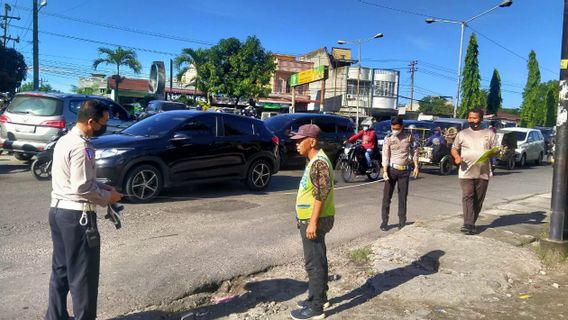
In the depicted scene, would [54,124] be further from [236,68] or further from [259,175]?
[236,68]

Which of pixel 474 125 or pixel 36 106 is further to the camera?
pixel 36 106

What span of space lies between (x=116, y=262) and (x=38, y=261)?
0.82 metres

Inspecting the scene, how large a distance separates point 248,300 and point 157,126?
5215mm

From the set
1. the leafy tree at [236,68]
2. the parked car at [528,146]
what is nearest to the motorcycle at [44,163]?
the parked car at [528,146]

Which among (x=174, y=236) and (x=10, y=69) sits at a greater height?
(x=10, y=69)

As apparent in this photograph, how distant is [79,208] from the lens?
312 centimetres

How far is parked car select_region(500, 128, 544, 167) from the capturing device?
2042 cm

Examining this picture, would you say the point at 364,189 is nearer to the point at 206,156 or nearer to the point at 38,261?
the point at 206,156

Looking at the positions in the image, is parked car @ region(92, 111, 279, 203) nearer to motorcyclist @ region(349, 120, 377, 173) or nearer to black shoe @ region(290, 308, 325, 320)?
motorcyclist @ region(349, 120, 377, 173)

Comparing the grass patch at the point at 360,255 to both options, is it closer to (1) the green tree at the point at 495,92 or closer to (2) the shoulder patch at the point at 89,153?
(2) the shoulder patch at the point at 89,153

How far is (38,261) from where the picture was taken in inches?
198

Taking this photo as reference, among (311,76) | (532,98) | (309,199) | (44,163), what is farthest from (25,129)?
(532,98)

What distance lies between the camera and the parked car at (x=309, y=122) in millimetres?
13711

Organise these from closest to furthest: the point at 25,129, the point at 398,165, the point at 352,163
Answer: the point at 398,165, the point at 25,129, the point at 352,163
